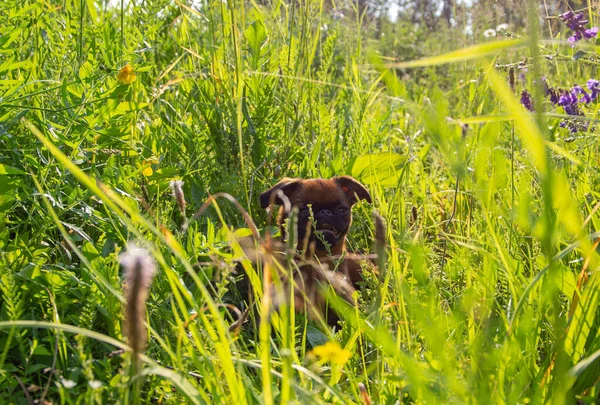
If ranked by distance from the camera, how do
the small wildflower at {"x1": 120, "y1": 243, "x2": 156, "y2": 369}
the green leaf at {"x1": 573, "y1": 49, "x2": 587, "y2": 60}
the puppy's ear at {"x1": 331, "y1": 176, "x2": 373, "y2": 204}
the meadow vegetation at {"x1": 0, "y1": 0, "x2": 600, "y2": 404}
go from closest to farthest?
the small wildflower at {"x1": 120, "y1": 243, "x2": 156, "y2": 369}, the meadow vegetation at {"x1": 0, "y1": 0, "x2": 600, "y2": 404}, the green leaf at {"x1": 573, "y1": 49, "x2": 587, "y2": 60}, the puppy's ear at {"x1": 331, "y1": 176, "x2": 373, "y2": 204}

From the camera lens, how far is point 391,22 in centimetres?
980

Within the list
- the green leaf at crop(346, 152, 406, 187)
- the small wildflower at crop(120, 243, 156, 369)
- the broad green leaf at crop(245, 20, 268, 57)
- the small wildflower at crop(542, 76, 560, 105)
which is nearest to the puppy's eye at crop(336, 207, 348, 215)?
the green leaf at crop(346, 152, 406, 187)

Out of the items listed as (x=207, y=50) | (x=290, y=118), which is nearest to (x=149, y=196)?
(x=290, y=118)

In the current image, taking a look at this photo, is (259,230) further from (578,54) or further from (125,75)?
(578,54)

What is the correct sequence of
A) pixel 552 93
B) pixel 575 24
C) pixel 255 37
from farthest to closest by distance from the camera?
pixel 255 37
pixel 552 93
pixel 575 24

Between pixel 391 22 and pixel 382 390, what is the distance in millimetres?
8682

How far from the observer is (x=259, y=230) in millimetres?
3074

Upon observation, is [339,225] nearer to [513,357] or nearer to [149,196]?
[149,196]

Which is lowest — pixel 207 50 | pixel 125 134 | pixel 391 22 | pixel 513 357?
pixel 513 357

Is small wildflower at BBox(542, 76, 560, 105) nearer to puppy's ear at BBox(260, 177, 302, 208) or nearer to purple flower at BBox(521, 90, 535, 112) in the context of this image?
purple flower at BBox(521, 90, 535, 112)

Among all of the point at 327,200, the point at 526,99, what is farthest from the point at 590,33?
the point at 327,200

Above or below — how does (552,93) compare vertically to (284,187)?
above

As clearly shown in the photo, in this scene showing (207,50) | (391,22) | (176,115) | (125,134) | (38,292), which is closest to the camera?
(38,292)

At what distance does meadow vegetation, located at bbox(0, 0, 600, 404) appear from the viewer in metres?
1.40
